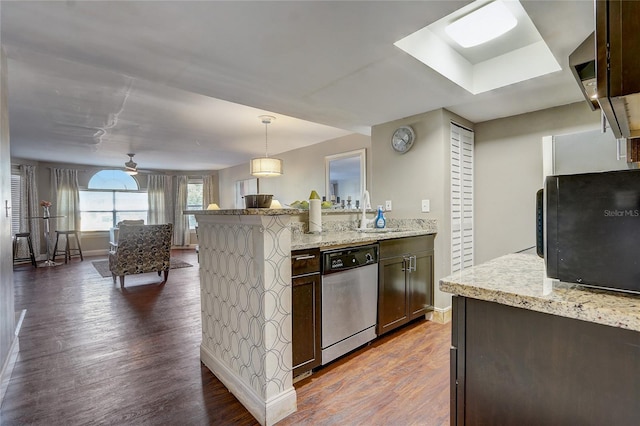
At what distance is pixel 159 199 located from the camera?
8.61 metres

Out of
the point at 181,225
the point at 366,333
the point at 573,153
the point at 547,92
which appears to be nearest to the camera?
the point at 573,153

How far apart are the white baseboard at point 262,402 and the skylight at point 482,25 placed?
8.02 ft

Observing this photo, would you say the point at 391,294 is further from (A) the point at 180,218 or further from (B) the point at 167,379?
(A) the point at 180,218

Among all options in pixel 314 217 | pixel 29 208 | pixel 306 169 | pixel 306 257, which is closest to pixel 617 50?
pixel 306 257

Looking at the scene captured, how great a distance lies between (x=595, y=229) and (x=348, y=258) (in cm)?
146

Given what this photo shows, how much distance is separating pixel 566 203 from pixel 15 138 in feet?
22.6

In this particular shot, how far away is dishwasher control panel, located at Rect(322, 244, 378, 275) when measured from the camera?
6.48 ft

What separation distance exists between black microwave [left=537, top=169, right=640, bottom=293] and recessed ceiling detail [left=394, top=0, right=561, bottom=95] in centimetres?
135

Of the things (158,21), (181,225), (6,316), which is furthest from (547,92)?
(181,225)

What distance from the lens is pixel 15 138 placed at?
4797 millimetres

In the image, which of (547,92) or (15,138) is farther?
(15,138)

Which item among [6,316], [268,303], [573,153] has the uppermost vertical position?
[573,153]

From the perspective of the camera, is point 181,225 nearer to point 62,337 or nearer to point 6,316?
point 62,337

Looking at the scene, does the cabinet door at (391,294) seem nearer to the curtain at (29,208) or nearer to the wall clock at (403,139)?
the wall clock at (403,139)
